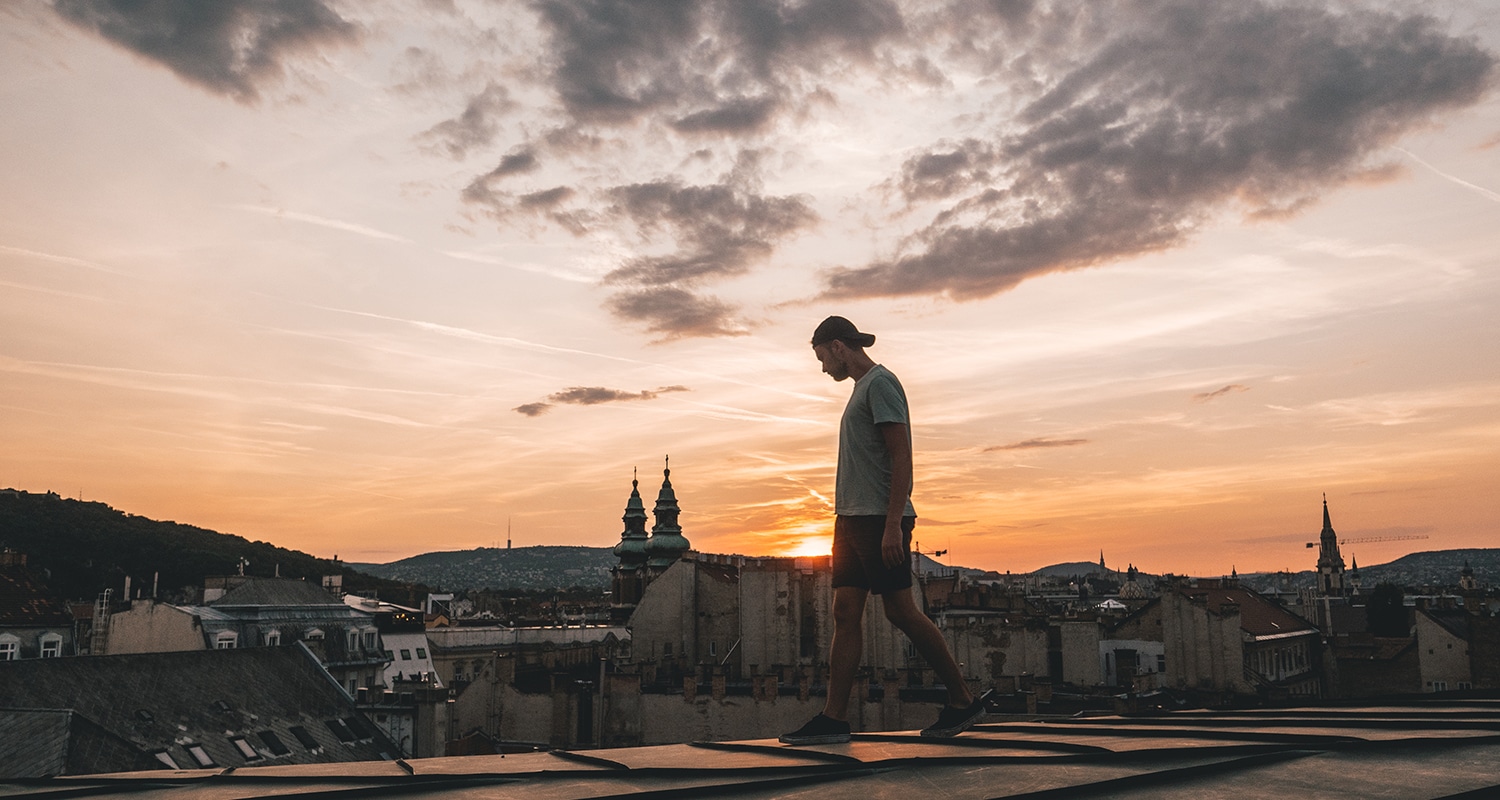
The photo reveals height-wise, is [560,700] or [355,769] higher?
[355,769]

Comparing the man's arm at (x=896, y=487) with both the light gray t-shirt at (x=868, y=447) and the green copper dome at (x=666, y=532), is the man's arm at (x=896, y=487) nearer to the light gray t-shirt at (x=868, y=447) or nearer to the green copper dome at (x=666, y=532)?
the light gray t-shirt at (x=868, y=447)

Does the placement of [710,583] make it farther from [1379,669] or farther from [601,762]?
[601,762]

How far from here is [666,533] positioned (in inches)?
3632

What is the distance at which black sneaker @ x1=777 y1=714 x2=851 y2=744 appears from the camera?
575 cm

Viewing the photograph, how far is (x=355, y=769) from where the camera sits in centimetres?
479

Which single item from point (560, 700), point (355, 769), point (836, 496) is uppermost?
point (836, 496)

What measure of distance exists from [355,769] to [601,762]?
3.64ft

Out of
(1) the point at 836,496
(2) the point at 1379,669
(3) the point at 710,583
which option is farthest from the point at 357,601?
(1) the point at 836,496

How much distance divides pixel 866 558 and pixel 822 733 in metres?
1.26

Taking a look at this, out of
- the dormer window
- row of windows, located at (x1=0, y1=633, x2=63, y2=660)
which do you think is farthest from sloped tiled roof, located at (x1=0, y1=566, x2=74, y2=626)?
the dormer window

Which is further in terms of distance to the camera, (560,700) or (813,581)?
(813,581)

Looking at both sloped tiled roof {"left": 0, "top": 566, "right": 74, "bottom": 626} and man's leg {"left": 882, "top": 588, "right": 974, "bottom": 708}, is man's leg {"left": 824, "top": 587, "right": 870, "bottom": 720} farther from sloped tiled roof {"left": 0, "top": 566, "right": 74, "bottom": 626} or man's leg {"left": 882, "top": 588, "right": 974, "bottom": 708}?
sloped tiled roof {"left": 0, "top": 566, "right": 74, "bottom": 626}

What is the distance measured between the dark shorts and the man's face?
1.04 metres

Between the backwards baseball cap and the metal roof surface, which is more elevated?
the backwards baseball cap
